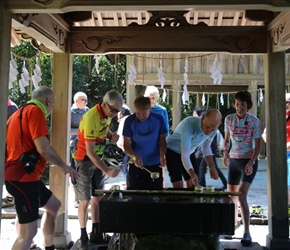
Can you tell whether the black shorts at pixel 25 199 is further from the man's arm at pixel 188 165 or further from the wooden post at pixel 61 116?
the man's arm at pixel 188 165

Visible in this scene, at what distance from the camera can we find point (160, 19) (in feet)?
14.9

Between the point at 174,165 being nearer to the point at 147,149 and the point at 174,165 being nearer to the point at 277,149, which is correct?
the point at 147,149

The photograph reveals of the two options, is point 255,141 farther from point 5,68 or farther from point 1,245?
point 1,245

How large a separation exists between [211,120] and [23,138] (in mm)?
1881

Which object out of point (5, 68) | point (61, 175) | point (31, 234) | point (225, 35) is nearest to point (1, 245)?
point (61, 175)

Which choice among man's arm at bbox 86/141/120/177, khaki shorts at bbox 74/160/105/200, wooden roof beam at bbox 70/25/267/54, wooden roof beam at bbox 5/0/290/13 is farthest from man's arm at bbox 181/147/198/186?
wooden roof beam at bbox 5/0/290/13

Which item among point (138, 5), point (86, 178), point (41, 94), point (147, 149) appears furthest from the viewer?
point (147, 149)

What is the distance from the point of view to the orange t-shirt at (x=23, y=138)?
3.15 m

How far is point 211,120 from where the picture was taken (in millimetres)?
3959

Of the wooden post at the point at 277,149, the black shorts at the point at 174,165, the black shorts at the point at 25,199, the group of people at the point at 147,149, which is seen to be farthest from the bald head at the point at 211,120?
the black shorts at the point at 25,199

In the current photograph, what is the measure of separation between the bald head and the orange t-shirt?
1.69 m

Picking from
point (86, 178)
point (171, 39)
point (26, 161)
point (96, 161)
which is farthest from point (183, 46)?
point (26, 161)

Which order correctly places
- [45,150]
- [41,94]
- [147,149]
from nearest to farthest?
[45,150], [41,94], [147,149]

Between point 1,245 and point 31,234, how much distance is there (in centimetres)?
150
